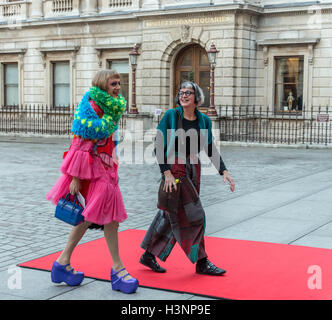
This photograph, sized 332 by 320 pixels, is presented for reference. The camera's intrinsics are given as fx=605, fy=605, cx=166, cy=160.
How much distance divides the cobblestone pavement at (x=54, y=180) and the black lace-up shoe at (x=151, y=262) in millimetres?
1189

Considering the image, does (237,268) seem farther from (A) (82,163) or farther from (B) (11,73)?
(B) (11,73)

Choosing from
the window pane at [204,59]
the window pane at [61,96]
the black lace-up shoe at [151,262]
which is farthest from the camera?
the window pane at [61,96]

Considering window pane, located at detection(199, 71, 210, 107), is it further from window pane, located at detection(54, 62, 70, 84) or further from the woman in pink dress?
the woman in pink dress

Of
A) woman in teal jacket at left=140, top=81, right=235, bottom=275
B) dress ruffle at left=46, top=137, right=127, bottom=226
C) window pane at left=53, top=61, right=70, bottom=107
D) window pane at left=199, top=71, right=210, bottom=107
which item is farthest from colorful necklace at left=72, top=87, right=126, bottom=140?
window pane at left=53, top=61, right=70, bottom=107

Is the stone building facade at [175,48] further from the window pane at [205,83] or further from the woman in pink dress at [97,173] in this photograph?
the woman in pink dress at [97,173]

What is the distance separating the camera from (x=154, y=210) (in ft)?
28.8

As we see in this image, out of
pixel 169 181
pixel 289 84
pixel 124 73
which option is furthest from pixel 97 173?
pixel 124 73

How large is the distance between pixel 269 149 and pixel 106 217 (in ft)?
49.8

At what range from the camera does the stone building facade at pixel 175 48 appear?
22.2 metres

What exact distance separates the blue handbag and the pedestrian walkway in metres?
0.58

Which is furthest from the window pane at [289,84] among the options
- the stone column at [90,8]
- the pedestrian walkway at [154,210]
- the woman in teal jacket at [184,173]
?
the woman in teal jacket at [184,173]

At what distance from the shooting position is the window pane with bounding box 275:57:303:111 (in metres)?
22.8

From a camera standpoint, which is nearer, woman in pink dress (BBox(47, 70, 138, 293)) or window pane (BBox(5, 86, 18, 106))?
woman in pink dress (BBox(47, 70, 138, 293))
